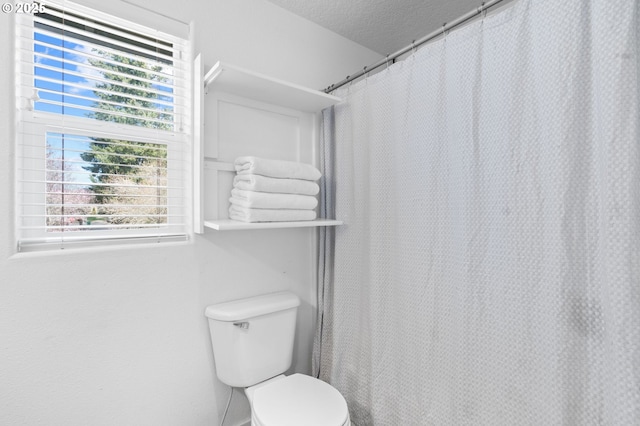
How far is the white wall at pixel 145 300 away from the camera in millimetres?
1023

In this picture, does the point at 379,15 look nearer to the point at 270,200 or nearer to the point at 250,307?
the point at 270,200

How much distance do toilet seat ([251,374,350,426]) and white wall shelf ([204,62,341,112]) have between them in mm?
1325

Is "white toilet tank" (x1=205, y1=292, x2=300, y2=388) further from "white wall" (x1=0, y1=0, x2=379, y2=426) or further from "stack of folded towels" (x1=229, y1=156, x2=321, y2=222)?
"stack of folded towels" (x1=229, y1=156, x2=321, y2=222)

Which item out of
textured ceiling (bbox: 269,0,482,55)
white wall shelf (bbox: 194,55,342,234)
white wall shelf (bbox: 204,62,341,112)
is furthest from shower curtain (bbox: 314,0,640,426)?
textured ceiling (bbox: 269,0,482,55)

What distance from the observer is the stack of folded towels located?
1.33 metres

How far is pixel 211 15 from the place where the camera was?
4.66 ft

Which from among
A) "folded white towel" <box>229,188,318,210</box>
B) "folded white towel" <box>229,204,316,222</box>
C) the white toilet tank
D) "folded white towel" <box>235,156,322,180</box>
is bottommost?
the white toilet tank

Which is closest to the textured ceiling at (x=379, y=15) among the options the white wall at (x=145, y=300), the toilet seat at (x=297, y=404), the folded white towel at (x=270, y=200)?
the white wall at (x=145, y=300)

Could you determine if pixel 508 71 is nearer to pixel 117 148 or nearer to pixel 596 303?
pixel 596 303

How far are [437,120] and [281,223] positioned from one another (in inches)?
30.7

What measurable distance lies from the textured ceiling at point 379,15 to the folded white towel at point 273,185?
37.5 inches

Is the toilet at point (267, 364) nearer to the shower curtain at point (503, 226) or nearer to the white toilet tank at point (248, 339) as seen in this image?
the white toilet tank at point (248, 339)

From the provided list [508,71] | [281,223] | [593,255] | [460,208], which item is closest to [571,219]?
[593,255]

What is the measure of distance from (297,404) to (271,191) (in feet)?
2.88
